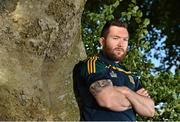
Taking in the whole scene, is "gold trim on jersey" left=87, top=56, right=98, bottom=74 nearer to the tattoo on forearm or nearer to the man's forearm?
the tattoo on forearm

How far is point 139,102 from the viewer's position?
4.07 metres

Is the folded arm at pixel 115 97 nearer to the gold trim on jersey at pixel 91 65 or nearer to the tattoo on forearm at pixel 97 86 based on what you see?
the tattoo on forearm at pixel 97 86

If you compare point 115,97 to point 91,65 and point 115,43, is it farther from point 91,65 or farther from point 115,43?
point 115,43

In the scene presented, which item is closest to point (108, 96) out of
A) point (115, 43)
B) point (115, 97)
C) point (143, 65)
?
point (115, 97)

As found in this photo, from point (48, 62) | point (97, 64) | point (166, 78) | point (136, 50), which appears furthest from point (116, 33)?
point (166, 78)

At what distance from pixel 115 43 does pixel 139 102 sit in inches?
23.4

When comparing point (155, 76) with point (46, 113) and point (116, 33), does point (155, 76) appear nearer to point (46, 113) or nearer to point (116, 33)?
point (116, 33)

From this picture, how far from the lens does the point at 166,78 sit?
737 centimetres

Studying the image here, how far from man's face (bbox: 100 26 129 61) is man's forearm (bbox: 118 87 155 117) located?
0.42m

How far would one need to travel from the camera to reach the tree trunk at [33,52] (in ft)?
12.7

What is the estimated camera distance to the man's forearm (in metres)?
4.00

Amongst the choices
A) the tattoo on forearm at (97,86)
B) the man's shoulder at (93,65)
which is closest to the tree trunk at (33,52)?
the man's shoulder at (93,65)

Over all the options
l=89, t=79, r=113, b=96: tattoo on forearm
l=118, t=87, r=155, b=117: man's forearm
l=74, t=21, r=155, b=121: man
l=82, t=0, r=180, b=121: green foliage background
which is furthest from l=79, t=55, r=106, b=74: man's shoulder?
l=82, t=0, r=180, b=121: green foliage background

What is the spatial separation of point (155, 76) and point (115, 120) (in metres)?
3.46
